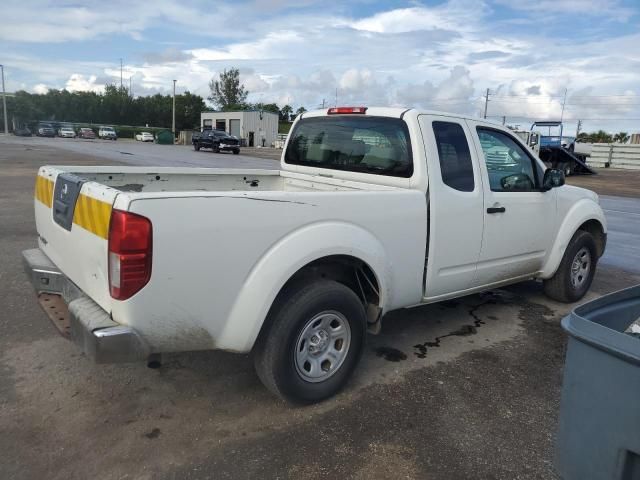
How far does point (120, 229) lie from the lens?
2.48m

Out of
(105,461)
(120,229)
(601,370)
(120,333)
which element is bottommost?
(105,461)

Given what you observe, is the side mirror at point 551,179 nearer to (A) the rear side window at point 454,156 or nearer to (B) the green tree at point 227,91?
(A) the rear side window at point 454,156

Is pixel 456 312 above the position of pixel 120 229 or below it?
below

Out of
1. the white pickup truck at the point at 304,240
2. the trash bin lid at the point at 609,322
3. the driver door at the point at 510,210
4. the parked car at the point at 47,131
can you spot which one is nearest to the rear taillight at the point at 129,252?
the white pickup truck at the point at 304,240

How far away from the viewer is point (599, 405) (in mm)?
1877

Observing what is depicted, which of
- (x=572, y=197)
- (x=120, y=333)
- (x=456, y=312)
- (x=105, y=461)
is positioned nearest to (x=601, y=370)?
(x=120, y=333)

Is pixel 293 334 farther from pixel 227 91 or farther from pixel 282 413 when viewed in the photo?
pixel 227 91

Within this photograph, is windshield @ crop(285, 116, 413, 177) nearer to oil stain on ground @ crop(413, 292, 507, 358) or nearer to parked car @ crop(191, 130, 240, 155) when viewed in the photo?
oil stain on ground @ crop(413, 292, 507, 358)

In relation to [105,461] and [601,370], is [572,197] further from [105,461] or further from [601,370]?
[105,461]

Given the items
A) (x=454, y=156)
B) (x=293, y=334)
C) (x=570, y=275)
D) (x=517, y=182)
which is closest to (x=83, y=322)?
(x=293, y=334)

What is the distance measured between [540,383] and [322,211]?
2.05m

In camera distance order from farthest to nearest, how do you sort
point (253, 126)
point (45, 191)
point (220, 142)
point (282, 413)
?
1. point (253, 126)
2. point (220, 142)
3. point (45, 191)
4. point (282, 413)

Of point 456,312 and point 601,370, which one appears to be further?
point 456,312

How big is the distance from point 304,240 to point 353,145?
1573 mm
